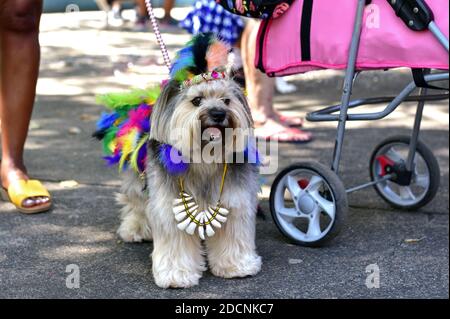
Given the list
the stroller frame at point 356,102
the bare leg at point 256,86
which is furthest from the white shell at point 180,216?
the bare leg at point 256,86

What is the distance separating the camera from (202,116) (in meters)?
3.04

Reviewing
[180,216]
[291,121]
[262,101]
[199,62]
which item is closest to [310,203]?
[180,216]

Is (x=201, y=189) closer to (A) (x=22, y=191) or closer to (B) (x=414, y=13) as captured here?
(B) (x=414, y=13)

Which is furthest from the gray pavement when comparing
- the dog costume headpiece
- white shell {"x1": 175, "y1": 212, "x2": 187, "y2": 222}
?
the dog costume headpiece

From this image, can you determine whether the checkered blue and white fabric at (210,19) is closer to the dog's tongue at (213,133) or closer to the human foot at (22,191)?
the human foot at (22,191)

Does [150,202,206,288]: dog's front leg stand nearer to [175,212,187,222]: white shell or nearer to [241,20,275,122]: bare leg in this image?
[175,212,187,222]: white shell

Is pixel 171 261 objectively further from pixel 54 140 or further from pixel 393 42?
pixel 54 140

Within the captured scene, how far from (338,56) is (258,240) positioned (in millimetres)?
1053

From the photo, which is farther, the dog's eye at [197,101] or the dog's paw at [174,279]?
the dog's paw at [174,279]

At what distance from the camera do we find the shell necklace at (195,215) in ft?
10.7

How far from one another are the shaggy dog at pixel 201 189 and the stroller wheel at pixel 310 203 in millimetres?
344

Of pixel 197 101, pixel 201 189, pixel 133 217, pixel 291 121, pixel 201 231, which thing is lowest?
pixel 291 121

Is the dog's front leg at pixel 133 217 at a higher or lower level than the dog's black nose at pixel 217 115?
lower

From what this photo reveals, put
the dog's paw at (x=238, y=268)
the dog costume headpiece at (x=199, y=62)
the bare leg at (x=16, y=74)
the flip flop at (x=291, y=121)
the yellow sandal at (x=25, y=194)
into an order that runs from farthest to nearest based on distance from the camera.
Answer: the flip flop at (x=291, y=121)
the yellow sandal at (x=25, y=194)
the bare leg at (x=16, y=74)
the dog's paw at (x=238, y=268)
the dog costume headpiece at (x=199, y=62)
